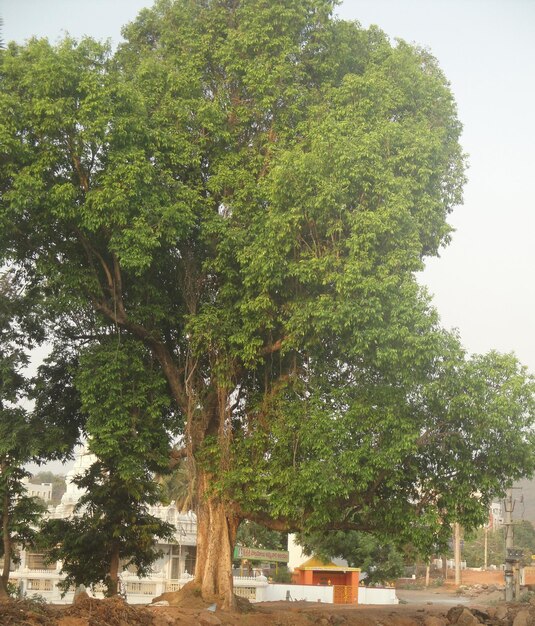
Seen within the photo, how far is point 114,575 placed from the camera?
19703mm

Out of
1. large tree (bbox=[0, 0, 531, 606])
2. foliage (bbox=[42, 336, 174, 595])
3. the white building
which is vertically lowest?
the white building

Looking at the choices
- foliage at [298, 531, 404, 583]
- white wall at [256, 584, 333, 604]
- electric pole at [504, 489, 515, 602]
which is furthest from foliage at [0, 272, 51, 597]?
foliage at [298, 531, 404, 583]

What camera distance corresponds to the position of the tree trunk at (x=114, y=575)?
19234 millimetres

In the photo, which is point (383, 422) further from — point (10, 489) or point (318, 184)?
point (10, 489)

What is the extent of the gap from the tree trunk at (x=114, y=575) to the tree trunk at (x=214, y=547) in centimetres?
223

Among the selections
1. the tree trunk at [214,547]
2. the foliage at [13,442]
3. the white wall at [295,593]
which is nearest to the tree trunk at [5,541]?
the foliage at [13,442]

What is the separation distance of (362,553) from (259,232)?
98.6ft

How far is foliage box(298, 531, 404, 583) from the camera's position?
132ft

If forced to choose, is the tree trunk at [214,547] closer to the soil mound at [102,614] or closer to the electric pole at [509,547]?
the soil mound at [102,614]

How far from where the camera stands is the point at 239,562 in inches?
1890

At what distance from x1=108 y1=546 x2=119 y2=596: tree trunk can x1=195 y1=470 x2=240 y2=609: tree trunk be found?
2234mm

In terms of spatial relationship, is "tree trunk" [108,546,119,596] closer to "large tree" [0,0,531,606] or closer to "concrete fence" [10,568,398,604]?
"large tree" [0,0,531,606]

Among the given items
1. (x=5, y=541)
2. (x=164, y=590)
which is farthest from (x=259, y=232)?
(x=164, y=590)

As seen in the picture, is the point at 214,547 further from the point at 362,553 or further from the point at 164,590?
the point at 362,553
